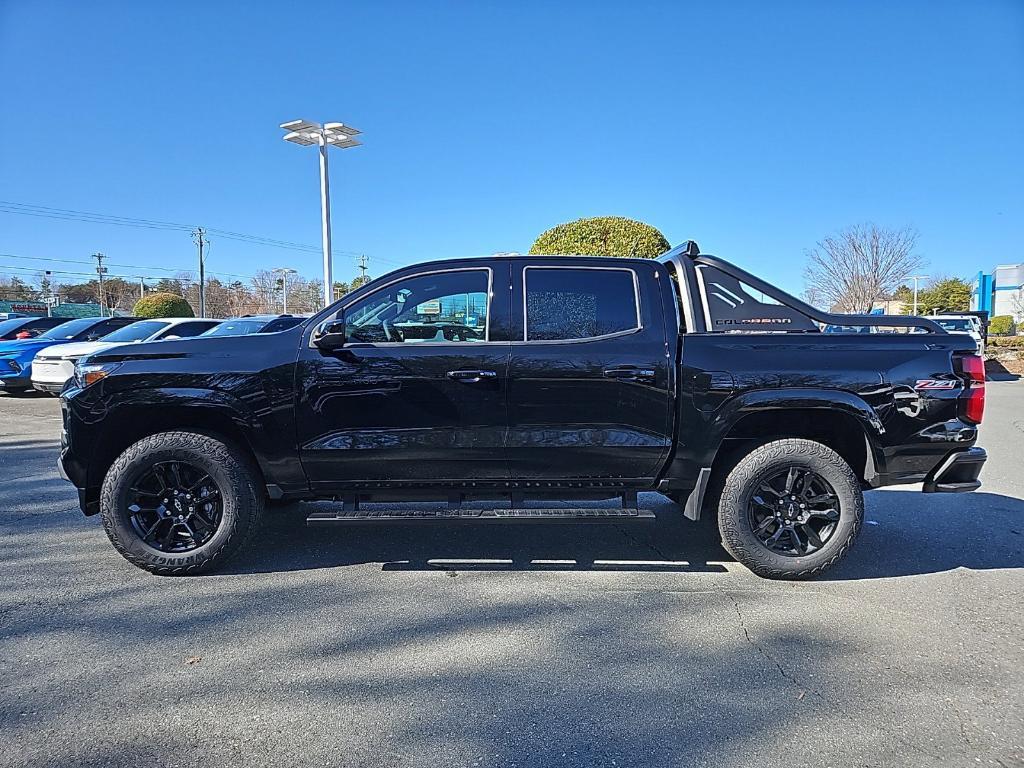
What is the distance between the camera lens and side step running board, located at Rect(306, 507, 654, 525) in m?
3.91

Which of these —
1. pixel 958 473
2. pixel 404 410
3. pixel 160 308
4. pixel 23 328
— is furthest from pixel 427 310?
pixel 160 308

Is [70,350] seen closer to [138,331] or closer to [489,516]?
[138,331]

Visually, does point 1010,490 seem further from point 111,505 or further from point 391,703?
point 111,505

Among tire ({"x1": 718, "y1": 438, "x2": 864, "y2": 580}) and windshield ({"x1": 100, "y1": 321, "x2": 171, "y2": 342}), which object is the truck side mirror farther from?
windshield ({"x1": 100, "y1": 321, "x2": 171, "y2": 342})

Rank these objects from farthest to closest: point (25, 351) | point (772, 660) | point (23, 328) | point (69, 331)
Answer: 1. point (23, 328)
2. point (69, 331)
3. point (25, 351)
4. point (772, 660)

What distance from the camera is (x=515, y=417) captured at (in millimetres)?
3949

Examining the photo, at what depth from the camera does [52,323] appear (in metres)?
16.2

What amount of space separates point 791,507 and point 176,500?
3.79 meters

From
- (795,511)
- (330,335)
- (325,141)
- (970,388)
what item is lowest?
(795,511)

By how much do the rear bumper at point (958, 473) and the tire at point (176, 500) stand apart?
13.8 feet

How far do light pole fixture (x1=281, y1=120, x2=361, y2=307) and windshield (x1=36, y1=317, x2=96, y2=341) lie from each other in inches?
190

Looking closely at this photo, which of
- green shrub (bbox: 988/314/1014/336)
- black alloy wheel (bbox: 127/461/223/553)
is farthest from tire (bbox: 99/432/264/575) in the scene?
green shrub (bbox: 988/314/1014/336)

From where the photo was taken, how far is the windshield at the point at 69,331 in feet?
42.1

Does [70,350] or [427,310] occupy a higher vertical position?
[427,310]
